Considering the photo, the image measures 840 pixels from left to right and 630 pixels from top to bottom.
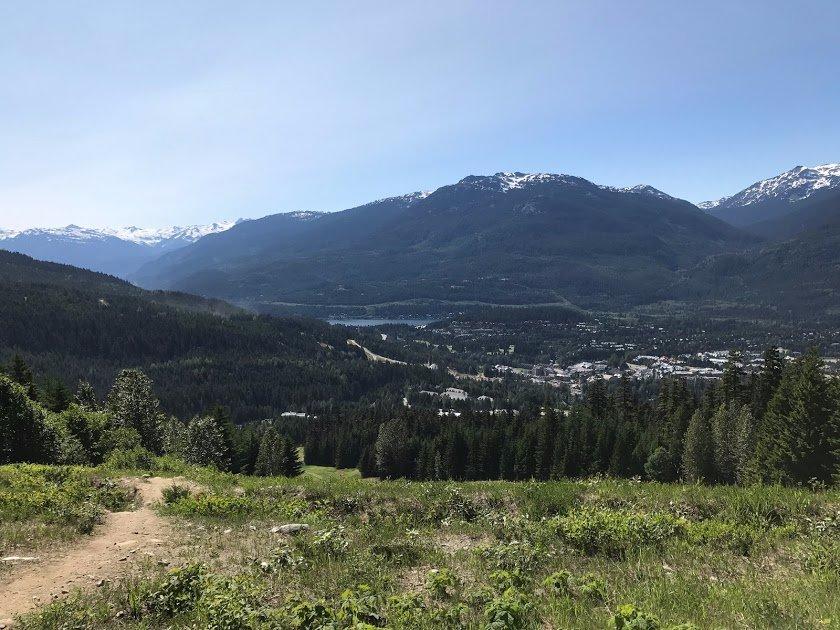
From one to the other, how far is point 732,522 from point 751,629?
6.26m

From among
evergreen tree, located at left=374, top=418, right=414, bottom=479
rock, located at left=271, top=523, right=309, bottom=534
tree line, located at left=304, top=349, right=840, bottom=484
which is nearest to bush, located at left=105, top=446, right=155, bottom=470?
rock, located at left=271, top=523, right=309, bottom=534

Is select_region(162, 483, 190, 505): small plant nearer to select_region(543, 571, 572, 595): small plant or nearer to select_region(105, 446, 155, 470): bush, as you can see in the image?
select_region(105, 446, 155, 470): bush

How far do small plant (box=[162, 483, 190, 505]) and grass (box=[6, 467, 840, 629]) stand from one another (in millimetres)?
155

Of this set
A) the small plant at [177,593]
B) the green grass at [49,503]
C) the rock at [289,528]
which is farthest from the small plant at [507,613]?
the green grass at [49,503]

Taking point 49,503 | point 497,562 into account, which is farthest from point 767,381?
point 49,503

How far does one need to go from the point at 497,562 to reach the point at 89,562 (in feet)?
34.0

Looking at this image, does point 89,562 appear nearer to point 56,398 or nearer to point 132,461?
point 132,461

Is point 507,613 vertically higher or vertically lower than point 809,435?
higher

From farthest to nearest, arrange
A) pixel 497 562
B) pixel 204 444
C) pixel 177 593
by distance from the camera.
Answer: pixel 204 444, pixel 497 562, pixel 177 593

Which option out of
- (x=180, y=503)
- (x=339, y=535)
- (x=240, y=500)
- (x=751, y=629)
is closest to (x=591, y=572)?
(x=751, y=629)

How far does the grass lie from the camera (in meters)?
8.14

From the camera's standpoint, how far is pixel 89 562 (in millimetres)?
11719

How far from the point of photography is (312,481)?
64.9ft

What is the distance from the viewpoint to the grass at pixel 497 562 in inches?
320
